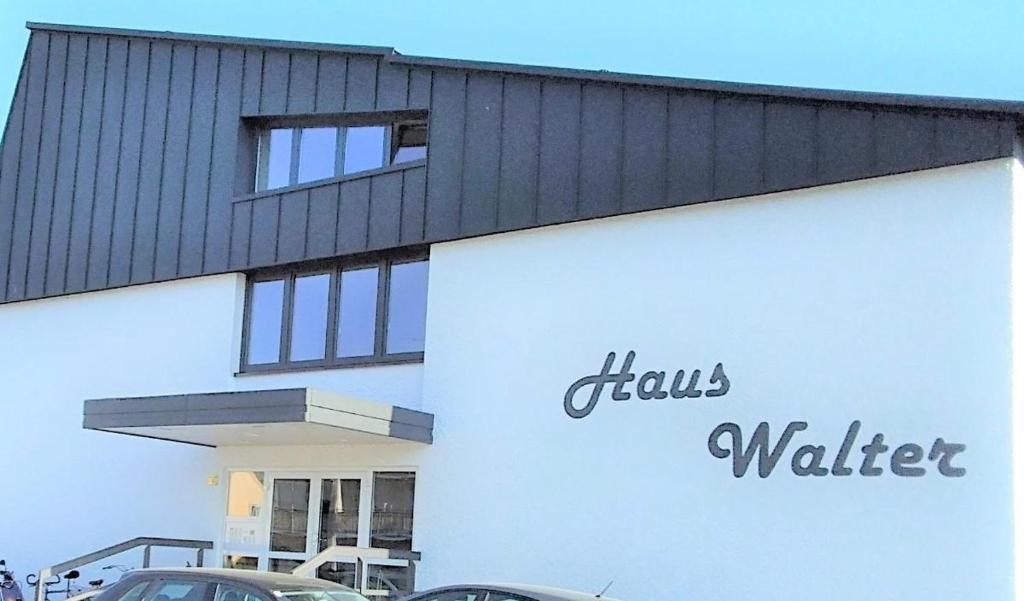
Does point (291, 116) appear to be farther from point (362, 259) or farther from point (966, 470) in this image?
point (966, 470)

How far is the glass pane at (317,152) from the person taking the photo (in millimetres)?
16375

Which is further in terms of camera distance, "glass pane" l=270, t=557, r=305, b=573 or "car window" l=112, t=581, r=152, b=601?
"glass pane" l=270, t=557, r=305, b=573

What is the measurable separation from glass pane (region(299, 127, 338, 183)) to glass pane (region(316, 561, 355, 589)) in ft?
16.2

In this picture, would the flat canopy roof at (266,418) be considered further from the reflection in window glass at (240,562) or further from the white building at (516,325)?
the reflection in window glass at (240,562)

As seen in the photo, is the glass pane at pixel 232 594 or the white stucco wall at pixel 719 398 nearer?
the glass pane at pixel 232 594

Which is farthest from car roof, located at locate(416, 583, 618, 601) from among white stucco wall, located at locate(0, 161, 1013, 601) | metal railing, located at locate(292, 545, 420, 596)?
metal railing, located at locate(292, 545, 420, 596)

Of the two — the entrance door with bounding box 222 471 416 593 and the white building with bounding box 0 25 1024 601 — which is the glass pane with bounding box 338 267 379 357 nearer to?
the white building with bounding box 0 25 1024 601

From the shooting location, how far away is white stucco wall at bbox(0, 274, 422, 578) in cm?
1639

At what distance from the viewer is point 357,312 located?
1562 centimetres

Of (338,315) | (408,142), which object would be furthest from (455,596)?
(408,142)

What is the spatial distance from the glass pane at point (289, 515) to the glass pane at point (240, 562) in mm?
369

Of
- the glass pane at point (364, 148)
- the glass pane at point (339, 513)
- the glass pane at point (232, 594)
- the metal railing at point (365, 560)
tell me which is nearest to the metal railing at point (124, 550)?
the glass pane at point (339, 513)

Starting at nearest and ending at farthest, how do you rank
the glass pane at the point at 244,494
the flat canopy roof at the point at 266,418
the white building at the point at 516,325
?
the white building at the point at 516,325, the flat canopy roof at the point at 266,418, the glass pane at the point at 244,494

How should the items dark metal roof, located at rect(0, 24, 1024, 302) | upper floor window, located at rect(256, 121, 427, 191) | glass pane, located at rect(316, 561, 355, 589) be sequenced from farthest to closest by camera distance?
upper floor window, located at rect(256, 121, 427, 191), glass pane, located at rect(316, 561, 355, 589), dark metal roof, located at rect(0, 24, 1024, 302)
